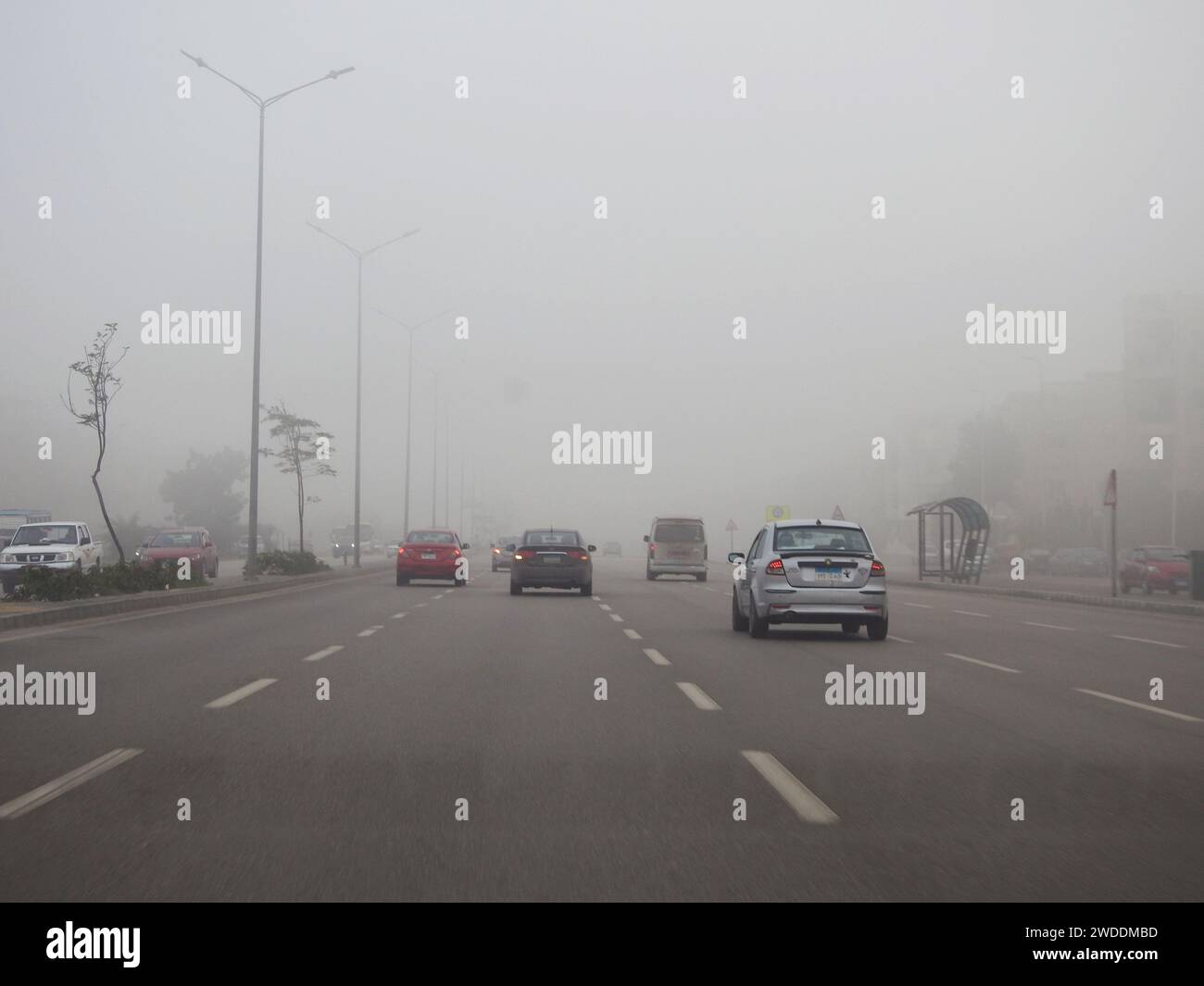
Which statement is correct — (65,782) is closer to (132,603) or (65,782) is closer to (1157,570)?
(132,603)

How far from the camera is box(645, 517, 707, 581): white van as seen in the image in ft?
153

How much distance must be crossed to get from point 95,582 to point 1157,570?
3194 cm

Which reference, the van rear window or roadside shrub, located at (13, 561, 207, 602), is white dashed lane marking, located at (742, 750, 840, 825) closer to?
roadside shrub, located at (13, 561, 207, 602)

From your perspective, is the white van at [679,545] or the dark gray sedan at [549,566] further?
the white van at [679,545]

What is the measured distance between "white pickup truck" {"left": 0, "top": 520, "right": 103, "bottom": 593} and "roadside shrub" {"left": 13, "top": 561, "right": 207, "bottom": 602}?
3758 mm

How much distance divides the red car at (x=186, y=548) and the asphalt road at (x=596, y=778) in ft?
80.3

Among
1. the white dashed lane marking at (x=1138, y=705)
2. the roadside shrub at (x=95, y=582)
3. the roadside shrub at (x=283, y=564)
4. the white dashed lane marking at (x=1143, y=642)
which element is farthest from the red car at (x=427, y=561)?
the white dashed lane marking at (x=1138, y=705)

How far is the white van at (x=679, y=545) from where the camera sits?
46500 mm

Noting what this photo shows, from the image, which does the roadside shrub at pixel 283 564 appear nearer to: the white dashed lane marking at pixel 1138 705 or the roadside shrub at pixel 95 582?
the roadside shrub at pixel 95 582

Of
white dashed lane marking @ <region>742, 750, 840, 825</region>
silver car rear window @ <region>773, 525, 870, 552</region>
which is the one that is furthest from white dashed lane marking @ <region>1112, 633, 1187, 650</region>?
white dashed lane marking @ <region>742, 750, 840, 825</region>

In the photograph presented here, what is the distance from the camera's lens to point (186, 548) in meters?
41.3

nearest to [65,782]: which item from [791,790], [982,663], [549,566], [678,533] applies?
[791,790]

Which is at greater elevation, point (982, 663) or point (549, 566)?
point (549, 566)
